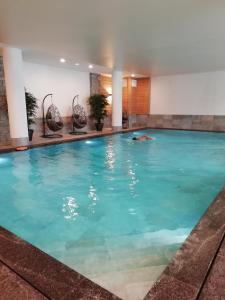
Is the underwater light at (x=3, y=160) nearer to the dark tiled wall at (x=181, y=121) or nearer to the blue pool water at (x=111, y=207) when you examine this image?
the blue pool water at (x=111, y=207)

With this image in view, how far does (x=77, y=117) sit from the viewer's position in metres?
8.89

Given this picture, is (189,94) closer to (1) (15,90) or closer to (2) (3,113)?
(1) (15,90)

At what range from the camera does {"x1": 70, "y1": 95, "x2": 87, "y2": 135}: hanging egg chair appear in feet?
28.8

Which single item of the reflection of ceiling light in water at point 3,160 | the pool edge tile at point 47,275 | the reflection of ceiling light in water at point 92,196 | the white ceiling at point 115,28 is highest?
the white ceiling at point 115,28

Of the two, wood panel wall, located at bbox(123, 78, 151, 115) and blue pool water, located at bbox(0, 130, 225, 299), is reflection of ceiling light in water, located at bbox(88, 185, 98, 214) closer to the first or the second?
blue pool water, located at bbox(0, 130, 225, 299)

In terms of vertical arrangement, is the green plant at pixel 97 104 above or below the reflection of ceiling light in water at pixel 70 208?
above

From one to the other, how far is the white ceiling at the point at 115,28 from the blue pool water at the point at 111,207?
8.93 feet

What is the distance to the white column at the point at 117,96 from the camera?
8.97 meters

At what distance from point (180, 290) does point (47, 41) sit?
5.31 m

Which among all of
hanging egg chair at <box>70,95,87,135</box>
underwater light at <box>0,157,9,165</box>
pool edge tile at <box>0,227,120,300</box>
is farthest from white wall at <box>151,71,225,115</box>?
pool edge tile at <box>0,227,120,300</box>

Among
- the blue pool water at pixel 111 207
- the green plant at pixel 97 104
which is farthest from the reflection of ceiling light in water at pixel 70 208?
the green plant at pixel 97 104

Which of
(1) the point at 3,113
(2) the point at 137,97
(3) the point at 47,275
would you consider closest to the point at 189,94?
(2) the point at 137,97

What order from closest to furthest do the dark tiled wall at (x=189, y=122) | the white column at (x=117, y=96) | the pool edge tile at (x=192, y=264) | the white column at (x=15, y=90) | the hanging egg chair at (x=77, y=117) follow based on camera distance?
1. the pool edge tile at (x=192, y=264)
2. the white column at (x=15, y=90)
3. the hanging egg chair at (x=77, y=117)
4. the white column at (x=117, y=96)
5. the dark tiled wall at (x=189, y=122)

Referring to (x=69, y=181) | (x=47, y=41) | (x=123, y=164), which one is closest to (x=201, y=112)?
(x=123, y=164)
